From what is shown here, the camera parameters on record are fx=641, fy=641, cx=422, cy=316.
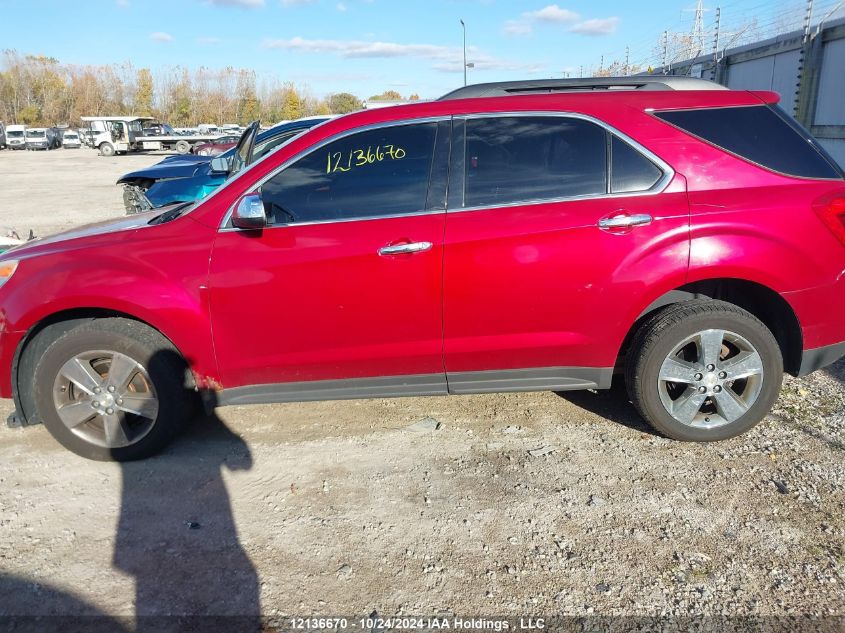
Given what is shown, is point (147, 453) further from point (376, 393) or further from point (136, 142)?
point (136, 142)

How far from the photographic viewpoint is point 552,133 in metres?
3.36

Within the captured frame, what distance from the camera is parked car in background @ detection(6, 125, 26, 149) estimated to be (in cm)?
5350

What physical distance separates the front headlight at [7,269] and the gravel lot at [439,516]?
1.02 meters

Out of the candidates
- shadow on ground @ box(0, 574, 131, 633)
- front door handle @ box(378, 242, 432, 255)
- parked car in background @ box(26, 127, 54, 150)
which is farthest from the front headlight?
parked car in background @ box(26, 127, 54, 150)

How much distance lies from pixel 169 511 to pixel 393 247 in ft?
5.56

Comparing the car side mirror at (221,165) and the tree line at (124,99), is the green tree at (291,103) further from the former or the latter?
the car side mirror at (221,165)

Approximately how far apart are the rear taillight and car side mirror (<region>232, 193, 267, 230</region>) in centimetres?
282

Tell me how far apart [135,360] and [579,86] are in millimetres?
2866

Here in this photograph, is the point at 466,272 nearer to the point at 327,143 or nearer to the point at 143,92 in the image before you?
→ the point at 327,143

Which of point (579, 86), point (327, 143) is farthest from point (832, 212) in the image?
point (327, 143)

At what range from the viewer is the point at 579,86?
3637 mm

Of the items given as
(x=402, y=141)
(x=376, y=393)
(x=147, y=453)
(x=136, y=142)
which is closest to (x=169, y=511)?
(x=147, y=453)

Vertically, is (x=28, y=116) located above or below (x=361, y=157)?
above

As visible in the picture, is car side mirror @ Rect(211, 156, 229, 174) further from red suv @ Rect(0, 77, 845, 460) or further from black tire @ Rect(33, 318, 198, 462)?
black tire @ Rect(33, 318, 198, 462)
